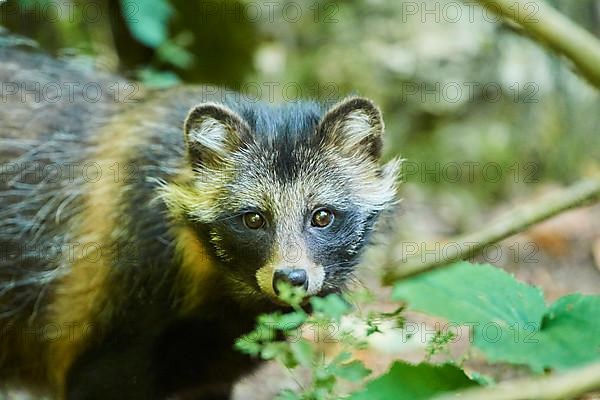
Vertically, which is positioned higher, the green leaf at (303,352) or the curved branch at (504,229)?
the curved branch at (504,229)

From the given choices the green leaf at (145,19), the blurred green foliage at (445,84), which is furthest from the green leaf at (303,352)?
the blurred green foliage at (445,84)

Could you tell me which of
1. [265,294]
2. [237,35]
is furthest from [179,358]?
[237,35]

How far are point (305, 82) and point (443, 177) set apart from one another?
7.00 ft

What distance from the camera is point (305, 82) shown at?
11297 mm

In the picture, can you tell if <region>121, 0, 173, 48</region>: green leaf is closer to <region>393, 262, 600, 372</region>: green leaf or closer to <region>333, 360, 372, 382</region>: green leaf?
<region>393, 262, 600, 372</region>: green leaf

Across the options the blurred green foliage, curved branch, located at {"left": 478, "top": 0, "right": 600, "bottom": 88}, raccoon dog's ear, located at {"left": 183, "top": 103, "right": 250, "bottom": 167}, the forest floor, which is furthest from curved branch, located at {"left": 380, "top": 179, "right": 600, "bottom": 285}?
the blurred green foliage

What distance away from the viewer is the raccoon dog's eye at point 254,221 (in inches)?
173

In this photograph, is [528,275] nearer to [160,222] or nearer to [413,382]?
[160,222]

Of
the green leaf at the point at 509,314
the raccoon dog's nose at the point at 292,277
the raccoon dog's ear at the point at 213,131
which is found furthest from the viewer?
the raccoon dog's ear at the point at 213,131

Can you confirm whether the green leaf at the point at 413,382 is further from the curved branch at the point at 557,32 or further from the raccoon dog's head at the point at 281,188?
the curved branch at the point at 557,32

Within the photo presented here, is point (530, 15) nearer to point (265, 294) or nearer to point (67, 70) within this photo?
point (265, 294)

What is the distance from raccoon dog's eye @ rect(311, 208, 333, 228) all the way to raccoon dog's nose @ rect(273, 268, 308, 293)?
0.44 m

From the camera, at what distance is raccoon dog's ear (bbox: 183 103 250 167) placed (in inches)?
177

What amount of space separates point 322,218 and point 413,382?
1.23 meters
